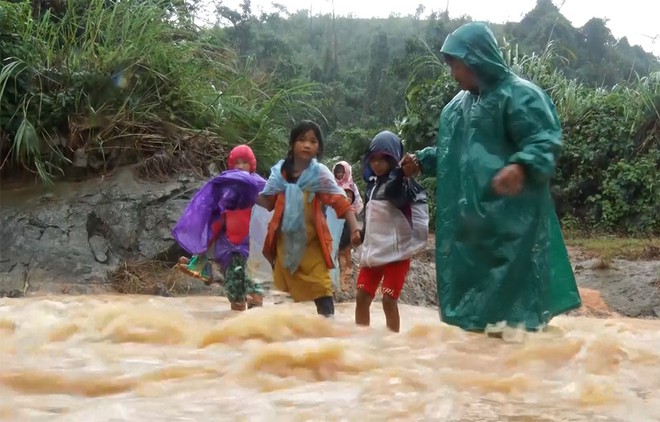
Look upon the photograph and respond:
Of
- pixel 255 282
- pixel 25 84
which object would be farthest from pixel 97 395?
pixel 25 84

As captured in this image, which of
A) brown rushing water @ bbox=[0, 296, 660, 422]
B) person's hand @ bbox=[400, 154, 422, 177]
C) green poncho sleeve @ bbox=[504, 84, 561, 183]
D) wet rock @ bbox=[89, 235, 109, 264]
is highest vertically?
green poncho sleeve @ bbox=[504, 84, 561, 183]

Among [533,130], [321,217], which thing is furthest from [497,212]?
[321,217]

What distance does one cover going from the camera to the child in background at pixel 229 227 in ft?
18.6

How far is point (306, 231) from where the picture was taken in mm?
4594

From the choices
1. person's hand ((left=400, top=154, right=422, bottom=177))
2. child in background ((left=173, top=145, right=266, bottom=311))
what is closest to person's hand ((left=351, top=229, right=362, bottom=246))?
person's hand ((left=400, top=154, right=422, bottom=177))

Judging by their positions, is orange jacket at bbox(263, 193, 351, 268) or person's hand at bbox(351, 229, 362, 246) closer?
person's hand at bbox(351, 229, 362, 246)

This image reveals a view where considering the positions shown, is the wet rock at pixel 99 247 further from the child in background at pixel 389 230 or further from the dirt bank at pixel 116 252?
the child in background at pixel 389 230

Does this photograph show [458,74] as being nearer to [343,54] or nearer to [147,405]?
[147,405]

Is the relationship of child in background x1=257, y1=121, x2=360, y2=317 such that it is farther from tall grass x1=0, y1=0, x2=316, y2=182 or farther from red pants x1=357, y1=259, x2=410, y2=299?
tall grass x1=0, y1=0, x2=316, y2=182

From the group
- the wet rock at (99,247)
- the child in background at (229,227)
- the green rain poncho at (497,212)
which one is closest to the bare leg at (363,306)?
the green rain poncho at (497,212)

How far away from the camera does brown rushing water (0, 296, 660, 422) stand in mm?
1943

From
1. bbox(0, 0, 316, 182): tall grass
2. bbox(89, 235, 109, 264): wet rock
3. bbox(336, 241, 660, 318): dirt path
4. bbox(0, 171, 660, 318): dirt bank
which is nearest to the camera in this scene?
bbox(0, 171, 660, 318): dirt bank

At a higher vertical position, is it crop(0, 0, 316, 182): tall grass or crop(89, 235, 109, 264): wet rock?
crop(0, 0, 316, 182): tall grass

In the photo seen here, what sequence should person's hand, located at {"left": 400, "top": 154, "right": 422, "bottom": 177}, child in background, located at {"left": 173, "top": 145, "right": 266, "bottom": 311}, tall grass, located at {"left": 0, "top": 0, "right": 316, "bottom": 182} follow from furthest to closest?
tall grass, located at {"left": 0, "top": 0, "right": 316, "bottom": 182}
child in background, located at {"left": 173, "top": 145, "right": 266, "bottom": 311}
person's hand, located at {"left": 400, "top": 154, "right": 422, "bottom": 177}
